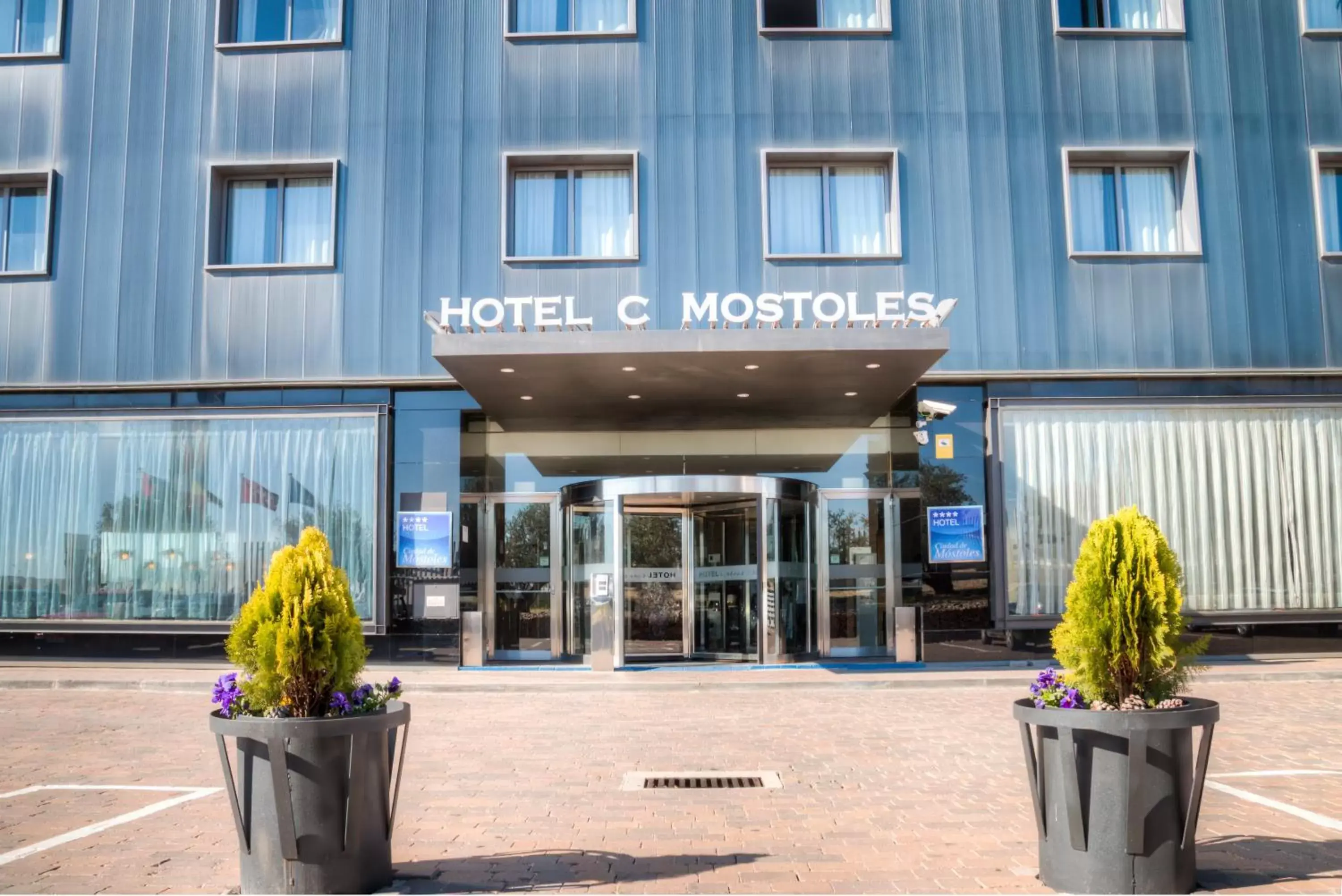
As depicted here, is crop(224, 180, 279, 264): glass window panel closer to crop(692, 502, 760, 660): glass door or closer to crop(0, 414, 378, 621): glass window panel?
crop(0, 414, 378, 621): glass window panel

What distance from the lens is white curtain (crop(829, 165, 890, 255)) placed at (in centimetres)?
1717

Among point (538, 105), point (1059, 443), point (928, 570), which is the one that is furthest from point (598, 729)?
point (538, 105)

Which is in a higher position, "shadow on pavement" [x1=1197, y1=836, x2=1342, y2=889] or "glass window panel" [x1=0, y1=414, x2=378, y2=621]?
"glass window panel" [x1=0, y1=414, x2=378, y2=621]

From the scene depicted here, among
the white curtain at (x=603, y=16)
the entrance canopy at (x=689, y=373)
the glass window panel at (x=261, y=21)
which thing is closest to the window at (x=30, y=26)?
the glass window panel at (x=261, y=21)

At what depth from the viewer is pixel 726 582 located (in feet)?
57.6

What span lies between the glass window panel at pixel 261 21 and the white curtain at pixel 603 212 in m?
5.05

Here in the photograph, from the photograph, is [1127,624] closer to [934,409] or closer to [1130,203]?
[934,409]

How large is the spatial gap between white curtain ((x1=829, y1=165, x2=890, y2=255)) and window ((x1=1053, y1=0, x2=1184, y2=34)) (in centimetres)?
366

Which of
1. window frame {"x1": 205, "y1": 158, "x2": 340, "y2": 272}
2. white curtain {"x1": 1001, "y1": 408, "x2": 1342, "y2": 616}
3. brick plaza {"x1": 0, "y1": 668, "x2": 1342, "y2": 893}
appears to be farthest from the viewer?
window frame {"x1": 205, "y1": 158, "x2": 340, "y2": 272}

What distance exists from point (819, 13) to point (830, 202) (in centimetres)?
288

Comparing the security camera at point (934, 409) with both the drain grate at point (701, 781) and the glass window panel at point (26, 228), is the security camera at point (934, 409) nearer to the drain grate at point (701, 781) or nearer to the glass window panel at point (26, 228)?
the drain grate at point (701, 781)

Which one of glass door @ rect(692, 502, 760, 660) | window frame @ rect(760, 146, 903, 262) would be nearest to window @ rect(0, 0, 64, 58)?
window frame @ rect(760, 146, 903, 262)

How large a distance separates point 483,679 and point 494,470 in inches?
159

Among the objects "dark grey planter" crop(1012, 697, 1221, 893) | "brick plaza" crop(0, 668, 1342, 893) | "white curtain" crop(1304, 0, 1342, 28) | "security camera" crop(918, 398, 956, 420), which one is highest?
"white curtain" crop(1304, 0, 1342, 28)
